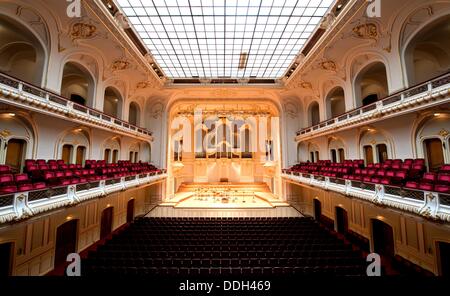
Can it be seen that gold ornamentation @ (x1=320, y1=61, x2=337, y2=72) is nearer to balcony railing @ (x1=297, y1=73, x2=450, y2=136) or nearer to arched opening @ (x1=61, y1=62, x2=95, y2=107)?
balcony railing @ (x1=297, y1=73, x2=450, y2=136)

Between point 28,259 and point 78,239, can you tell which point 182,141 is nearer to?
point 78,239

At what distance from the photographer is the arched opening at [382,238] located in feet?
27.1

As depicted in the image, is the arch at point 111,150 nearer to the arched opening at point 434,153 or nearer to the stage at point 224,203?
the stage at point 224,203

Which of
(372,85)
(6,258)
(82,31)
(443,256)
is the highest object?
(82,31)

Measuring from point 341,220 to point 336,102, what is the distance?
920cm

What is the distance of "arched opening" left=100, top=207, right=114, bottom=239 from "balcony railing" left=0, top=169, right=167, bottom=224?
2.93 metres

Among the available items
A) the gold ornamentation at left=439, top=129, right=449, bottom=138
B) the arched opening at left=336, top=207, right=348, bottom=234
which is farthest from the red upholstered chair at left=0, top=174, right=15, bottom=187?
the arched opening at left=336, top=207, right=348, bottom=234

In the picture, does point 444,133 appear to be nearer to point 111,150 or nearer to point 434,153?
point 434,153

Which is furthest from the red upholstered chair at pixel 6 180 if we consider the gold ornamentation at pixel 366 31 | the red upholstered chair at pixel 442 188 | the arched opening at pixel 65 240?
the gold ornamentation at pixel 366 31

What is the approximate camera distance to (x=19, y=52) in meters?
9.02

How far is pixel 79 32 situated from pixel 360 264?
1358 centimetres

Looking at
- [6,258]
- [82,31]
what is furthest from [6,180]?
[82,31]

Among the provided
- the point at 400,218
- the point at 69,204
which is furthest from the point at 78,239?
the point at 400,218

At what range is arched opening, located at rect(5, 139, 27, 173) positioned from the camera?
707 centimetres
